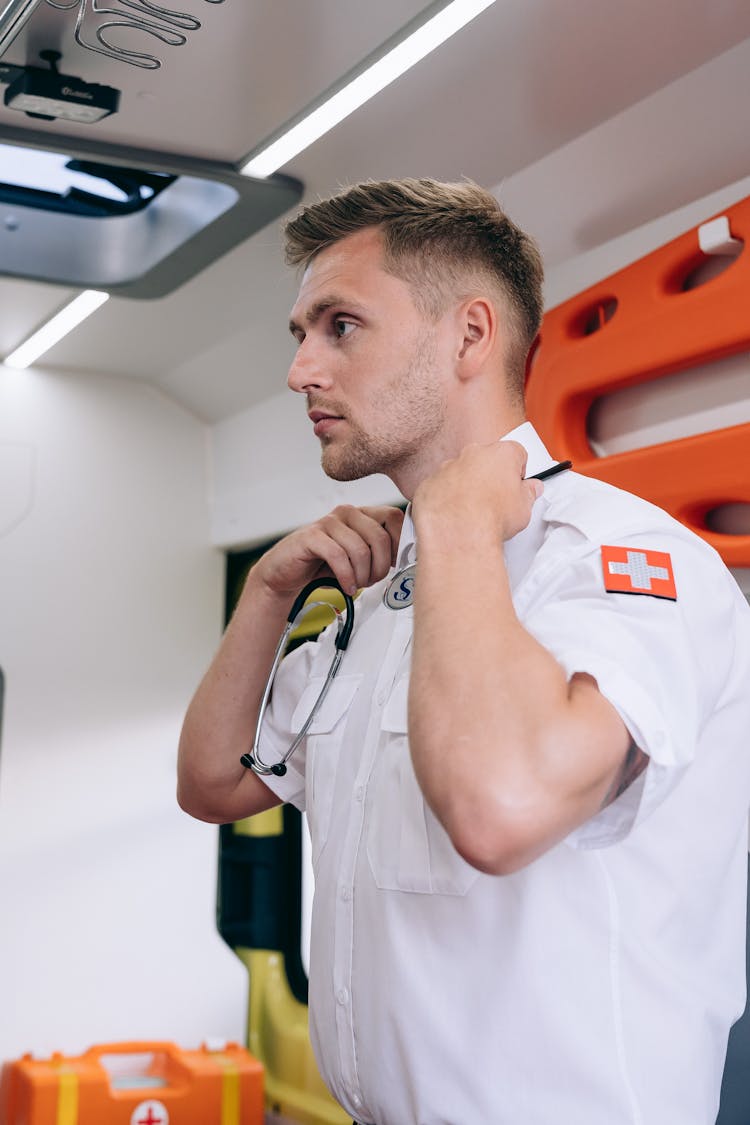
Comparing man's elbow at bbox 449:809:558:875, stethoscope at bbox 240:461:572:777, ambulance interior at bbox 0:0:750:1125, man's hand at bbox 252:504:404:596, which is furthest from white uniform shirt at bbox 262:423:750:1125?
ambulance interior at bbox 0:0:750:1125

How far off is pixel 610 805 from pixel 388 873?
1.06 ft

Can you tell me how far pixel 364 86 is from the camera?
2.40 meters

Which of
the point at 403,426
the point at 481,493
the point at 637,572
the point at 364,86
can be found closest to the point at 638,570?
the point at 637,572

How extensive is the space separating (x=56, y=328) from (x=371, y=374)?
97.8 inches

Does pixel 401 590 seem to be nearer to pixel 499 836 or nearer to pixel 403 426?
pixel 403 426

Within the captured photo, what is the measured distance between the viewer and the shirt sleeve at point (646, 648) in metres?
1.15

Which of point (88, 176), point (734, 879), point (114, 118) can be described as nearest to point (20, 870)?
point (88, 176)

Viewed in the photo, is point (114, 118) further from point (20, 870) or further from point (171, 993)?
point (171, 993)

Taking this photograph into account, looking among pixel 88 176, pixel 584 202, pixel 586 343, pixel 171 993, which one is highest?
pixel 88 176

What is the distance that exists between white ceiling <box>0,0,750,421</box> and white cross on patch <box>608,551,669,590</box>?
1257mm

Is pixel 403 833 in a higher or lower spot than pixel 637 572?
lower

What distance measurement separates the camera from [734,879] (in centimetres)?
139

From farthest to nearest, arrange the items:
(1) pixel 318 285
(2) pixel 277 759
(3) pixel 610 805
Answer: (2) pixel 277 759 → (1) pixel 318 285 → (3) pixel 610 805

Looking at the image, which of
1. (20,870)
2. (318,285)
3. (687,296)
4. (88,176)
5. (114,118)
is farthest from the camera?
(20,870)
